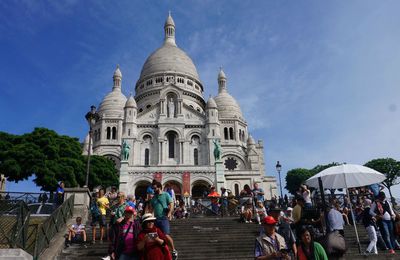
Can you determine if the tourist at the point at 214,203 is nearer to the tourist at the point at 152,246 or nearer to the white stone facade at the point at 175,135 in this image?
the tourist at the point at 152,246

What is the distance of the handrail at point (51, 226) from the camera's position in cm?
903

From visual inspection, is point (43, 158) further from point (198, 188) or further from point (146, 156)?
point (198, 188)

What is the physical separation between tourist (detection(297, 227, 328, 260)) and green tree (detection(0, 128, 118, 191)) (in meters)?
25.9

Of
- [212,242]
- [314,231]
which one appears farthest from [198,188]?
[314,231]

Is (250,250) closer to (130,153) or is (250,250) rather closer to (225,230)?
(225,230)

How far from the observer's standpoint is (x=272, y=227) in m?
5.41

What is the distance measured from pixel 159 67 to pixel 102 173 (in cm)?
2386

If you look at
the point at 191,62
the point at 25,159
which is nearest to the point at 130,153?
the point at 25,159

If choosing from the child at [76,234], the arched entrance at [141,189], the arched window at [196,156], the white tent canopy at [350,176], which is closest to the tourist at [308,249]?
the white tent canopy at [350,176]

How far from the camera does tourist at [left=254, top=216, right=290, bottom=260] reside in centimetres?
515

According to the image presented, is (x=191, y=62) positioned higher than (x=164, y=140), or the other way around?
(x=191, y=62)

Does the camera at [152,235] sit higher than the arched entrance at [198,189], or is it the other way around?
the arched entrance at [198,189]

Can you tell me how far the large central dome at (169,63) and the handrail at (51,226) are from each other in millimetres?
43955

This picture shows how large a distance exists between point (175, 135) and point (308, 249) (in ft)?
124
